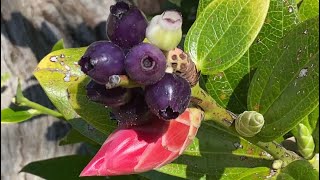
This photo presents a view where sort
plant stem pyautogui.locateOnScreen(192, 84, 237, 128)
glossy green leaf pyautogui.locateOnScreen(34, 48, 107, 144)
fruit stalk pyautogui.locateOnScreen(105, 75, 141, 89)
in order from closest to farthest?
fruit stalk pyautogui.locateOnScreen(105, 75, 141, 89)
plant stem pyautogui.locateOnScreen(192, 84, 237, 128)
glossy green leaf pyautogui.locateOnScreen(34, 48, 107, 144)

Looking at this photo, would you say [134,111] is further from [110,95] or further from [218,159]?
[218,159]

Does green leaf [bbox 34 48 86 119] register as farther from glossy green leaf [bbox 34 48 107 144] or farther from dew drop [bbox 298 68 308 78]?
dew drop [bbox 298 68 308 78]

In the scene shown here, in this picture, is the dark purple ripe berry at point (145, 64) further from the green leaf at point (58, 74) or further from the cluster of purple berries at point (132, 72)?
the green leaf at point (58, 74)

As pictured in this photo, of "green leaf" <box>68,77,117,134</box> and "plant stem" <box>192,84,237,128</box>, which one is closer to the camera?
"plant stem" <box>192,84,237,128</box>

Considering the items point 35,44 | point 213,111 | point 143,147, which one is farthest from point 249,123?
point 35,44

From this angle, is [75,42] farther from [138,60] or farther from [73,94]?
[138,60]

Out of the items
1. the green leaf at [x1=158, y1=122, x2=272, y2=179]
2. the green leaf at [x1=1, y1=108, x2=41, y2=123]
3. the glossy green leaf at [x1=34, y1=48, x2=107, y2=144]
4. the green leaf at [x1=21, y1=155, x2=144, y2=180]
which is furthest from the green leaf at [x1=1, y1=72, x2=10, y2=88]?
the green leaf at [x1=158, y1=122, x2=272, y2=179]

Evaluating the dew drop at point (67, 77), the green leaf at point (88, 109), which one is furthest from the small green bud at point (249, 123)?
the dew drop at point (67, 77)
